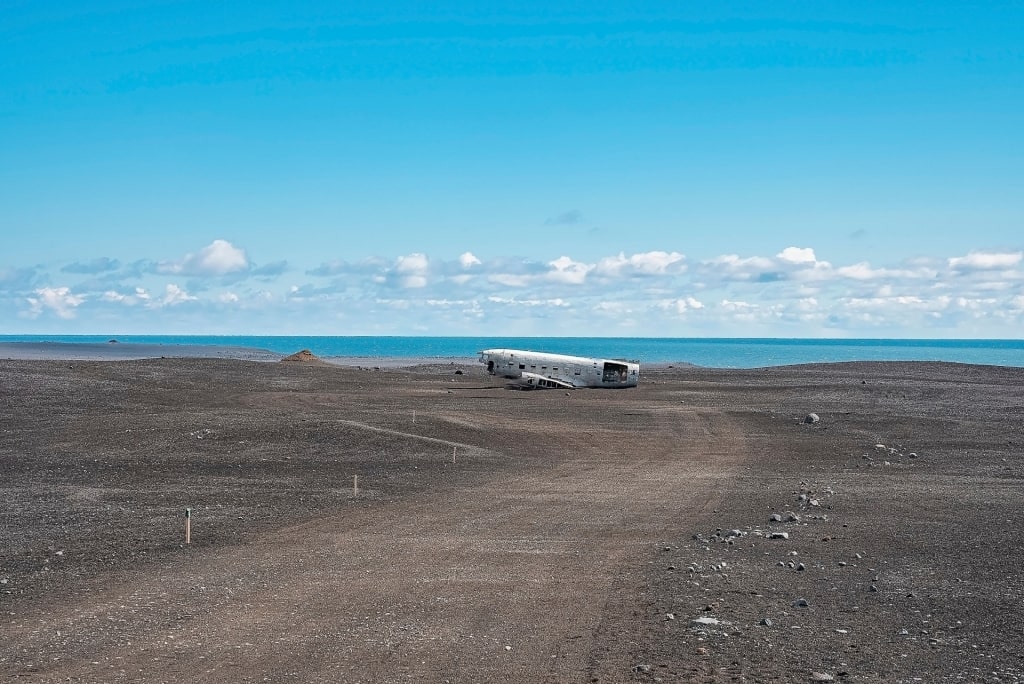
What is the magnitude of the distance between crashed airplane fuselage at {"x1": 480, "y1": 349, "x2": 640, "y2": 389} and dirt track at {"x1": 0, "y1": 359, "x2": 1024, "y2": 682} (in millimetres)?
24757

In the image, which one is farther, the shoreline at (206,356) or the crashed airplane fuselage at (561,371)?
the shoreline at (206,356)

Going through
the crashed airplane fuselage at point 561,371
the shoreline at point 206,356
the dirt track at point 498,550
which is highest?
the crashed airplane fuselage at point 561,371

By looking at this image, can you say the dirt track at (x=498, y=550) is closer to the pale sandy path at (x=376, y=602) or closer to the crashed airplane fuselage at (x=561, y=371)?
the pale sandy path at (x=376, y=602)

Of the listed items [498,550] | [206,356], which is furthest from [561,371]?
[206,356]

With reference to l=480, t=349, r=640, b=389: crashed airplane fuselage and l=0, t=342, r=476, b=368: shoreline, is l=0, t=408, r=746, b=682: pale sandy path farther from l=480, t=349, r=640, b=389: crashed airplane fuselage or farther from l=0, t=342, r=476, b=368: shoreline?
l=0, t=342, r=476, b=368: shoreline

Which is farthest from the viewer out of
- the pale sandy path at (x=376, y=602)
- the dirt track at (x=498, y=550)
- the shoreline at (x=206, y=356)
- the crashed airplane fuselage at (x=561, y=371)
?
the shoreline at (x=206, y=356)

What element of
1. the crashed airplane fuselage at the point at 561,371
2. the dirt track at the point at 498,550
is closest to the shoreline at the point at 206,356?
the crashed airplane fuselage at the point at 561,371

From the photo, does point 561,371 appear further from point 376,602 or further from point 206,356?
point 206,356

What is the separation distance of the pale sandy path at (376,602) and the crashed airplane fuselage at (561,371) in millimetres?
42777

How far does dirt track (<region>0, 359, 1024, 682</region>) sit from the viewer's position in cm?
1080

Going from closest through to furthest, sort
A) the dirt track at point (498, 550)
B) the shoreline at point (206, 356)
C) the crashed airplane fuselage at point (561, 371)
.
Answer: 1. the dirt track at point (498, 550)
2. the crashed airplane fuselage at point (561, 371)
3. the shoreline at point (206, 356)

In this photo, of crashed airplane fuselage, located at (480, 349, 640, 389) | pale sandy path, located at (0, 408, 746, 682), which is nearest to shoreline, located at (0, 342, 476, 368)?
crashed airplane fuselage, located at (480, 349, 640, 389)

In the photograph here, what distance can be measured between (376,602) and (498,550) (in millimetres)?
4083

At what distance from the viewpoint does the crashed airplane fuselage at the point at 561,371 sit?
65250 millimetres
